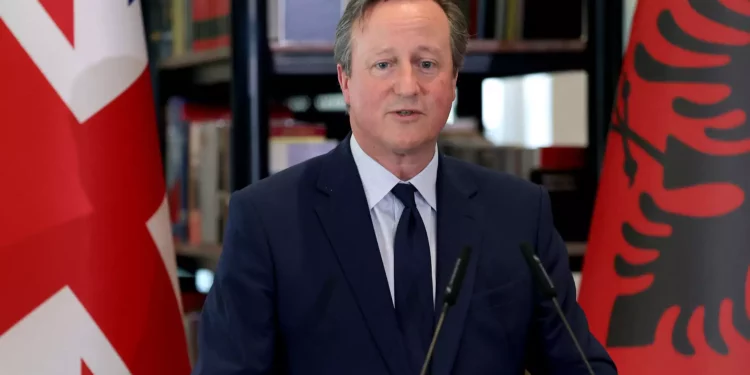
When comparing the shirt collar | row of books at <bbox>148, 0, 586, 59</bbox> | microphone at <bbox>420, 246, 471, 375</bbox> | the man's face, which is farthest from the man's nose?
row of books at <bbox>148, 0, 586, 59</bbox>

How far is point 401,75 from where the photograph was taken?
1.25 metres

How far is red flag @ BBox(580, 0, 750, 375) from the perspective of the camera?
5.61ft

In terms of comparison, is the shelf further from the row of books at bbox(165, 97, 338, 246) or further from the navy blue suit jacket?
the navy blue suit jacket

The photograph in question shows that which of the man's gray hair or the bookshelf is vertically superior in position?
the man's gray hair

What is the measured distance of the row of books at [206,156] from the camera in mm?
2363

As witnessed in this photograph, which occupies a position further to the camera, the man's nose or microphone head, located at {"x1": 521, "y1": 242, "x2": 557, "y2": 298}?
the man's nose

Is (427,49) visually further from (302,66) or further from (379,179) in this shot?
(302,66)

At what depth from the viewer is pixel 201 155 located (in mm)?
2639

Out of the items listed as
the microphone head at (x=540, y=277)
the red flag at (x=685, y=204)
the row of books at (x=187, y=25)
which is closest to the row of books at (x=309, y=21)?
the row of books at (x=187, y=25)

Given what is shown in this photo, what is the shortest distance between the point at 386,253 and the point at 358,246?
0.16 ft

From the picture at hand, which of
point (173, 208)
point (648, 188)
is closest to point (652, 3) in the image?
point (648, 188)

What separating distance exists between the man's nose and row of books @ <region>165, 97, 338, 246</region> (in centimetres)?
111

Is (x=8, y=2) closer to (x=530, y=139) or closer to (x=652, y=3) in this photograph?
(x=652, y=3)

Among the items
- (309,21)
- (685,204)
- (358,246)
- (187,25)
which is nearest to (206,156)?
(187,25)
